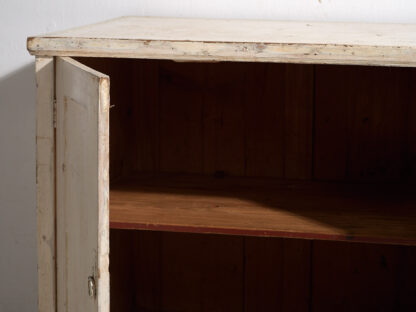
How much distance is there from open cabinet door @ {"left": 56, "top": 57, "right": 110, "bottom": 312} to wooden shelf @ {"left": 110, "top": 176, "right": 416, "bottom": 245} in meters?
0.14

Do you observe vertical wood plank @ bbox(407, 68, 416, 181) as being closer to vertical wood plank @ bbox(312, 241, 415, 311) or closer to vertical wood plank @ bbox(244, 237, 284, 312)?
vertical wood plank @ bbox(312, 241, 415, 311)

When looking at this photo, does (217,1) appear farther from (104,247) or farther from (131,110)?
(104,247)

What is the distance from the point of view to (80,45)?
1490 millimetres

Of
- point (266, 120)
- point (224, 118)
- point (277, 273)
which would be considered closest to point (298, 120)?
point (266, 120)

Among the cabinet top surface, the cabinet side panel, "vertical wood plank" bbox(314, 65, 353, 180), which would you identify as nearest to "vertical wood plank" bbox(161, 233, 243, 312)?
"vertical wood plank" bbox(314, 65, 353, 180)

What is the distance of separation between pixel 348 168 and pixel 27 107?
95 centimetres

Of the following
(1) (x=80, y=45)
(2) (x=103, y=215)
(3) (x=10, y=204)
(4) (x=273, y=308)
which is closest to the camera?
(2) (x=103, y=215)

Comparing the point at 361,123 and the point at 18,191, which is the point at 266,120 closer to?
the point at 361,123

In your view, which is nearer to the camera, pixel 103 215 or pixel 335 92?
pixel 103 215

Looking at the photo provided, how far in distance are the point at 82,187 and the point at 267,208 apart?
1.68ft

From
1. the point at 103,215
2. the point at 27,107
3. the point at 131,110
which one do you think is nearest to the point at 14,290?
the point at 27,107

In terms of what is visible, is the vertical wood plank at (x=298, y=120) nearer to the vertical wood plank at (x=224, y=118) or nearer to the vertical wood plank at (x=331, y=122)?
the vertical wood plank at (x=331, y=122)

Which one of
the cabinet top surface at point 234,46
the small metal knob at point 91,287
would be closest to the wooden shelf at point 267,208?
the small metal knob at point 91,287

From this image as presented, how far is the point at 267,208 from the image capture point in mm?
1755
